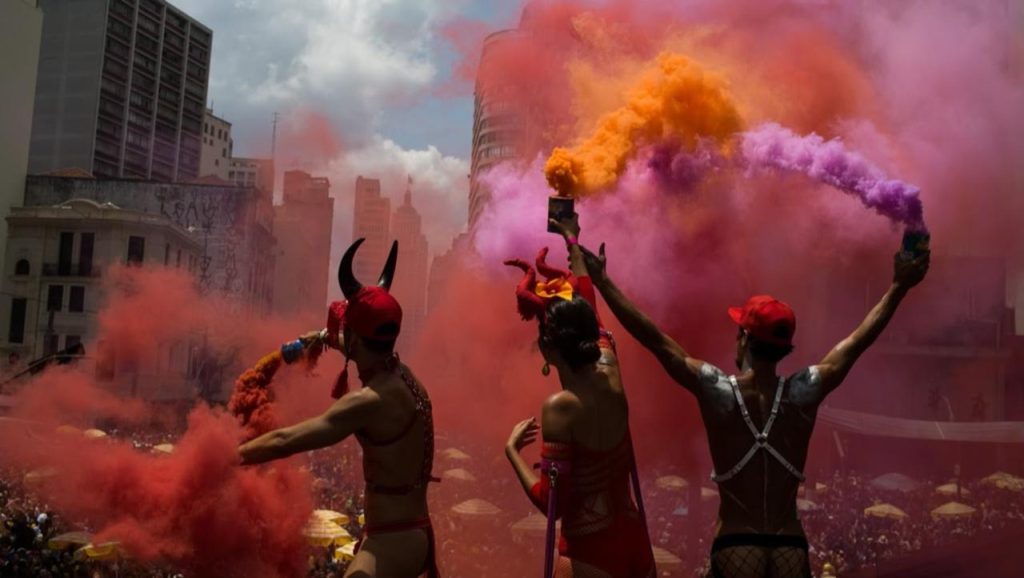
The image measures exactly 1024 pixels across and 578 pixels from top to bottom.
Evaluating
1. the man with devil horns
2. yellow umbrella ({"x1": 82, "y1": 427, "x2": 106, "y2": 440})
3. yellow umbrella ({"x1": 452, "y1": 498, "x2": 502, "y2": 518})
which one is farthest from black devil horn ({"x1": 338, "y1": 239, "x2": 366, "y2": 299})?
yellow umbrella ({"x1": 452, "y1": 498, "x2": 502, "y2": 518})

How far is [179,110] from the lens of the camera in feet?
227

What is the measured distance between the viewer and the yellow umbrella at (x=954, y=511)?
18.9 metres

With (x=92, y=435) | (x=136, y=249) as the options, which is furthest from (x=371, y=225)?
(x=92, y=435)

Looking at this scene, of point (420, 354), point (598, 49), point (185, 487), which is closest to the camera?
point (185, 487)

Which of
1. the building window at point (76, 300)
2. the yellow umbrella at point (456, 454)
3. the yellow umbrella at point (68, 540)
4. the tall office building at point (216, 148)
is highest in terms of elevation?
the tall office building at point (216, 148)

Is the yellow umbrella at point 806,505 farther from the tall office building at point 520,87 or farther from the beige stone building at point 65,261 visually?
the beige stone building at point 65,261

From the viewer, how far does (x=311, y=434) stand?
3.79 metres

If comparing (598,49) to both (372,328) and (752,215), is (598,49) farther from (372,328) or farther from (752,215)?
(372,328)

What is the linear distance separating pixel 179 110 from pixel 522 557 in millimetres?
63718

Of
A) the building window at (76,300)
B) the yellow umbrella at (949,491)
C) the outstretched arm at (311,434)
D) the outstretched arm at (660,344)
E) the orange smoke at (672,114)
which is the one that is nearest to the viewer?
the outstretched arm at (311,434)

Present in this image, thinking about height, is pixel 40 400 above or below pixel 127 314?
below

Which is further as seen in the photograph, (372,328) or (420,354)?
(420,354)

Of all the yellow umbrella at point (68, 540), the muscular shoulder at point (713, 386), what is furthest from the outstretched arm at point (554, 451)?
the yellow umbrella at point (68, 540)

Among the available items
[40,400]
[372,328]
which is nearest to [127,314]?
[40,400]
